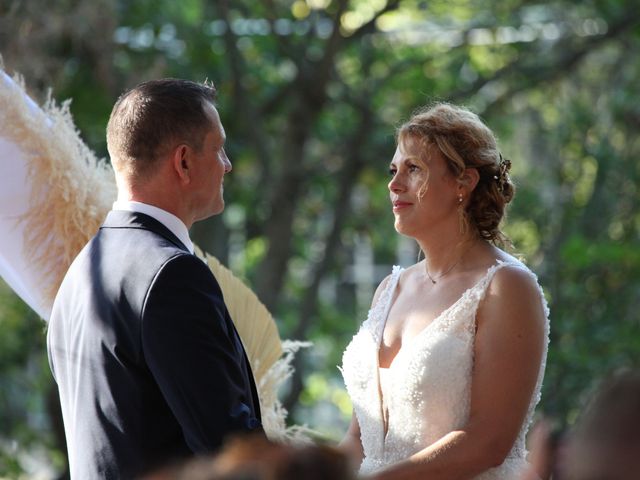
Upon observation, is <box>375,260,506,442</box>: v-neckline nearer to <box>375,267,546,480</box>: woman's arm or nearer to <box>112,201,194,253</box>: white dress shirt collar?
<box>375,267,546,480</box>: woman's arm

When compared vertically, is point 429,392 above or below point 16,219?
below

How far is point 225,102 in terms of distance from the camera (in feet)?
21.9

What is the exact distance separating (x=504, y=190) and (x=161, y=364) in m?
1.12

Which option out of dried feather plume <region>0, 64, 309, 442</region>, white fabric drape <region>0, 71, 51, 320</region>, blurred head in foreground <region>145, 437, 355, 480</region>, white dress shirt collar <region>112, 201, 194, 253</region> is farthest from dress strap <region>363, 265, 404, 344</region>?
blurred head in foreground <region>145, 437, 355, 480</region>

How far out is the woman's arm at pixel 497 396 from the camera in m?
2.35

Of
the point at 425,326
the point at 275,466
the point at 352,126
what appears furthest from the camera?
the point at 352,126

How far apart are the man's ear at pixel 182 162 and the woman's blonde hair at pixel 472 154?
2.30ft

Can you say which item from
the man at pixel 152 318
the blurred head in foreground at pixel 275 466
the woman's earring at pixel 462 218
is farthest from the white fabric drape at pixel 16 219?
the blurred head in foreground at pixel 275 466

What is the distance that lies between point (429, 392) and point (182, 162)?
82cm

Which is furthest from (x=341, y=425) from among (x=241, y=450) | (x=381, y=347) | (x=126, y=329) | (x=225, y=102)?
(x=241, y=450)

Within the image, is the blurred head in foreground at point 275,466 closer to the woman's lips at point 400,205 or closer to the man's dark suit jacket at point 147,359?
the man's dark suit jacket at point 147,359

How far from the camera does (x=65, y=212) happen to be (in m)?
2.69

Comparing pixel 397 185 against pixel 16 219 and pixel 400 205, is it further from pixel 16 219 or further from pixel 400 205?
pixel 16 219

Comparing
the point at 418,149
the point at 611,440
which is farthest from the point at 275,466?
the point at 418,149
